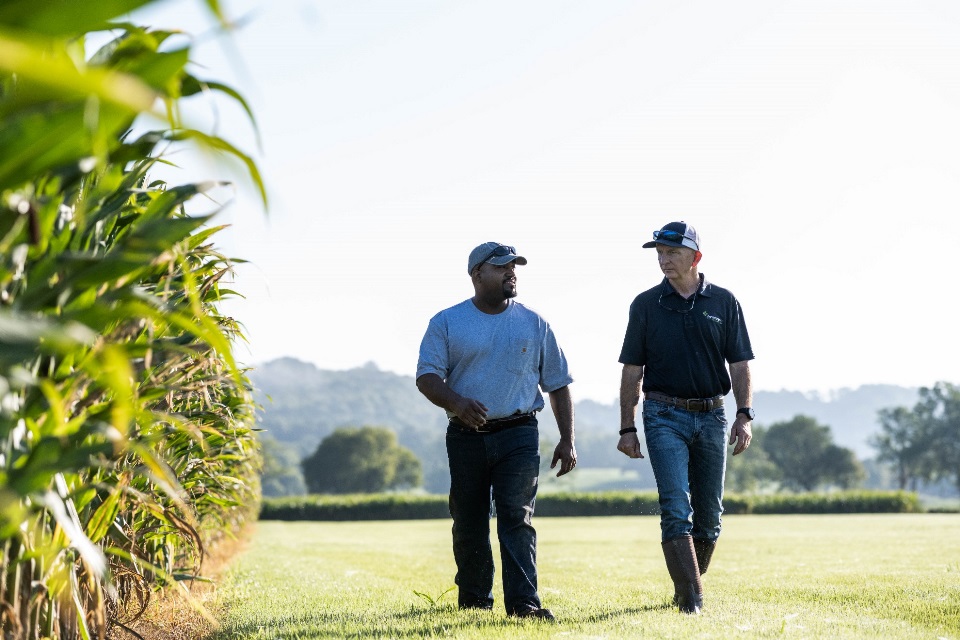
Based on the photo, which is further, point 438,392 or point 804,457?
point 804,457

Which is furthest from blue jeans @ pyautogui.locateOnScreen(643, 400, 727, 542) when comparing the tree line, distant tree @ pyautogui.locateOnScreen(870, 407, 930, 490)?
distant tree @ pyautogui.locateOnScreen(870, 407, 930, 490)

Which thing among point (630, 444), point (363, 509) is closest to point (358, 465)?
point (363, 509)

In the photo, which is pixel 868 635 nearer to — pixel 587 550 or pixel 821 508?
pixel 587 550

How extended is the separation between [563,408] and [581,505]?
44335 millimetres

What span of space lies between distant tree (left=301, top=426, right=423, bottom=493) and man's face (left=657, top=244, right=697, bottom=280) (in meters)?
129

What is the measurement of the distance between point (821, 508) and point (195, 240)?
5218 centimetres

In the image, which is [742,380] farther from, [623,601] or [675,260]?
[623,601]

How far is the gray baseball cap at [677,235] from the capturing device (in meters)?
6.21

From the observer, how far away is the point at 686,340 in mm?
6191

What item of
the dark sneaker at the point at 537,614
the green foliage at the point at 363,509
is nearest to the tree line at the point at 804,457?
the green foliage at the point at 363,509

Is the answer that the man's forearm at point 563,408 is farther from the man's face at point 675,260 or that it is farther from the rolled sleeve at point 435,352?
the man's face at point 675,260

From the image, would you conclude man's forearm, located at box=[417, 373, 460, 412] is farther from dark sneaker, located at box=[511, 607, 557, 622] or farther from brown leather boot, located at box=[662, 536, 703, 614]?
brown leather boot, located at box=[662, 536, 703, 614]

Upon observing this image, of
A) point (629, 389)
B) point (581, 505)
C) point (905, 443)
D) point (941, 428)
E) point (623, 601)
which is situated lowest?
point (581, 505)

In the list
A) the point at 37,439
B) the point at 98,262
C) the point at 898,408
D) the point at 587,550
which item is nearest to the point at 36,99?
the point at 98,262
